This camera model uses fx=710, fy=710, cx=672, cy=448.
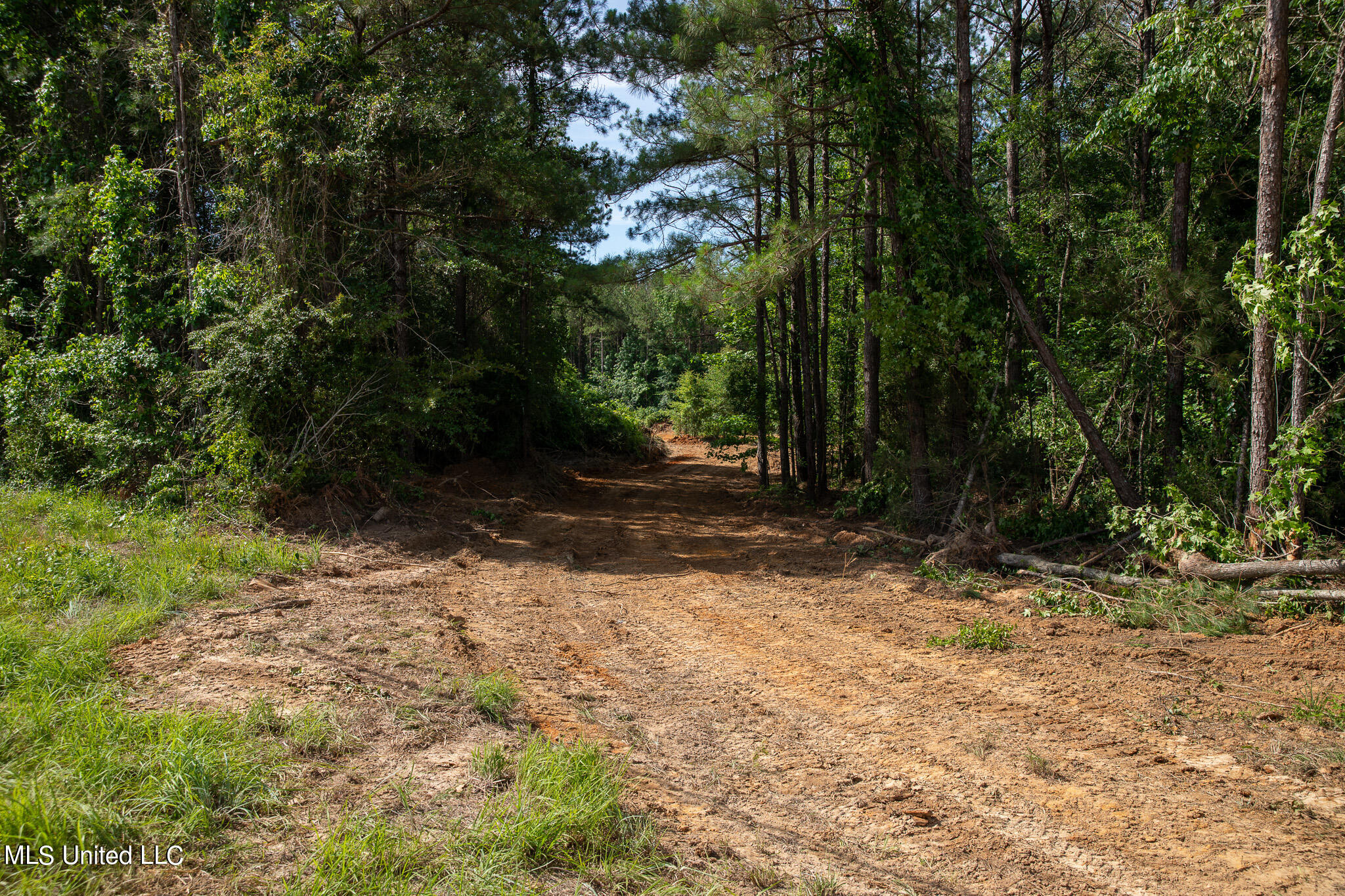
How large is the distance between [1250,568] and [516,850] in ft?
21.9

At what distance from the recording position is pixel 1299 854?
9.78 ft

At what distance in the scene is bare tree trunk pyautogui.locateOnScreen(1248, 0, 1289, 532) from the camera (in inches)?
263

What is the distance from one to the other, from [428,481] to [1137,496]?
11135mm

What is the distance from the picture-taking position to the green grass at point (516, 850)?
265cm

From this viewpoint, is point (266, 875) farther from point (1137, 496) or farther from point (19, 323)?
point (19, 323)

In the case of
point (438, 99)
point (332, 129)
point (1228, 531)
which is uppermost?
point (438, 99)

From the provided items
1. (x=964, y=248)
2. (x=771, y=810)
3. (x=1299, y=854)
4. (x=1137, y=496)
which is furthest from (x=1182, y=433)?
(x=771, y=810)

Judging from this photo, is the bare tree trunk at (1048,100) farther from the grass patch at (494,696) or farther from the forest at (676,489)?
the grass patch at (494,696)

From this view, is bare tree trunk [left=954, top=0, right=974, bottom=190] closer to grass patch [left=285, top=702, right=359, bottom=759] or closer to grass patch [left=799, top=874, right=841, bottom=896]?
grass patch [left=799, top=874, right=841, bottom=896]

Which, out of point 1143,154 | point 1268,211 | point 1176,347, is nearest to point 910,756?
point 1268,211

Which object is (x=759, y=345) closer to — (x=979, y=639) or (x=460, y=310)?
(x=460, y=310)

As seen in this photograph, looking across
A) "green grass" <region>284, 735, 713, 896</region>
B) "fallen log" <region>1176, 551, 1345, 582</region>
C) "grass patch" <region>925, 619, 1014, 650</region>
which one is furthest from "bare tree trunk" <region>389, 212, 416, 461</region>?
"fallen log" <region>1176, 551, 1345, 582</region>

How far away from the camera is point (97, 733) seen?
10.7 ft

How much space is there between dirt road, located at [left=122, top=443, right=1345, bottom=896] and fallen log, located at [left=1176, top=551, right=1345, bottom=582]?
589mm
